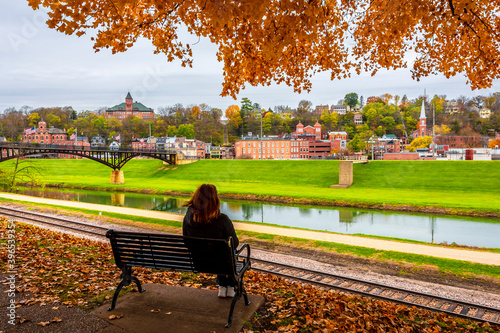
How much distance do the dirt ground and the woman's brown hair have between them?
7.12m

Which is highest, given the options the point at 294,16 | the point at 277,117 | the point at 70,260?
the point at 277,117

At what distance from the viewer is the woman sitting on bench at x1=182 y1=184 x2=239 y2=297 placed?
475cm

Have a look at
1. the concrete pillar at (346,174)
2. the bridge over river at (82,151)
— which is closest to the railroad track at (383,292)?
the concrete pillar at (346,174)

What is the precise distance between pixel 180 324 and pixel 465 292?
7511 mm

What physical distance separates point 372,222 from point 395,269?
1283 centimetres

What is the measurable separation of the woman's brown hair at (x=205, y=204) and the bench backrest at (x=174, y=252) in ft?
0.99

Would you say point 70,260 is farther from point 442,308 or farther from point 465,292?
point 465,292

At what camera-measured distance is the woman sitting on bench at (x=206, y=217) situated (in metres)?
4.75

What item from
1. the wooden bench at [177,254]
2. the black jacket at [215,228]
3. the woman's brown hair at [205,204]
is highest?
the woman's brown hair at [205,204]

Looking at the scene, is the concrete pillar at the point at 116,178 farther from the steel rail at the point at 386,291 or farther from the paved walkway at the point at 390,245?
the steel rail at the point at 386,291

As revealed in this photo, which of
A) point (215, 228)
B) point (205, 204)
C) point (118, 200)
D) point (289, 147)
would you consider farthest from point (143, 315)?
point (289, 147)

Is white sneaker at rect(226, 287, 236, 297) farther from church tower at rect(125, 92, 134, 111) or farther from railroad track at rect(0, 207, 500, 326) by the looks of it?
church tower at rect(125, 92, 134, 111)

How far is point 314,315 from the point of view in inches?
193

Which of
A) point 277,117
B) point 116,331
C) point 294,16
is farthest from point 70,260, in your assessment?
point 277,117
